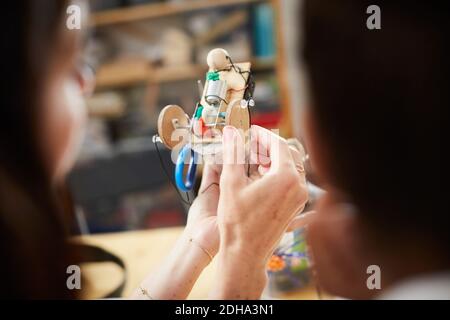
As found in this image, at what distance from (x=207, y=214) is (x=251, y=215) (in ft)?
0.40

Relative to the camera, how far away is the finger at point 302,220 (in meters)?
0.71

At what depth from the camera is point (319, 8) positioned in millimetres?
489

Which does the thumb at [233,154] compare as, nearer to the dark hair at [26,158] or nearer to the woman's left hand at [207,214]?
the woman's left hand at [207,214]

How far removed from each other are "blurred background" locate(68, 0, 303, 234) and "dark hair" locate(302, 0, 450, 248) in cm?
47

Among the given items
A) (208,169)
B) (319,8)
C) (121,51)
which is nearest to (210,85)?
(208,169)

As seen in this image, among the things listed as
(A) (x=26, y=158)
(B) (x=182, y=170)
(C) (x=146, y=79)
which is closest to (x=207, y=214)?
(B) (x=182, y=170)

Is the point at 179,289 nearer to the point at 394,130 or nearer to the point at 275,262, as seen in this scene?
the point at 275,262

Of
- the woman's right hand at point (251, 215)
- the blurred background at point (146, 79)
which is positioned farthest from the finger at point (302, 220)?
the blurred background at point (146, 79)

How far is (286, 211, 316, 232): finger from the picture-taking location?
Answer: 71 centimetres

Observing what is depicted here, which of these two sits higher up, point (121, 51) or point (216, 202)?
point (121, 51)

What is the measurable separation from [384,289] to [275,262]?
7.4 inches

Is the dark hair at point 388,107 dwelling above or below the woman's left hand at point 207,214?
above

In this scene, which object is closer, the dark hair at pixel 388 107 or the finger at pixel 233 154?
the dark hair at pixel 388 107

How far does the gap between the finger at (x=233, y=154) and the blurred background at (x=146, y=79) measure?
1.14 ft
